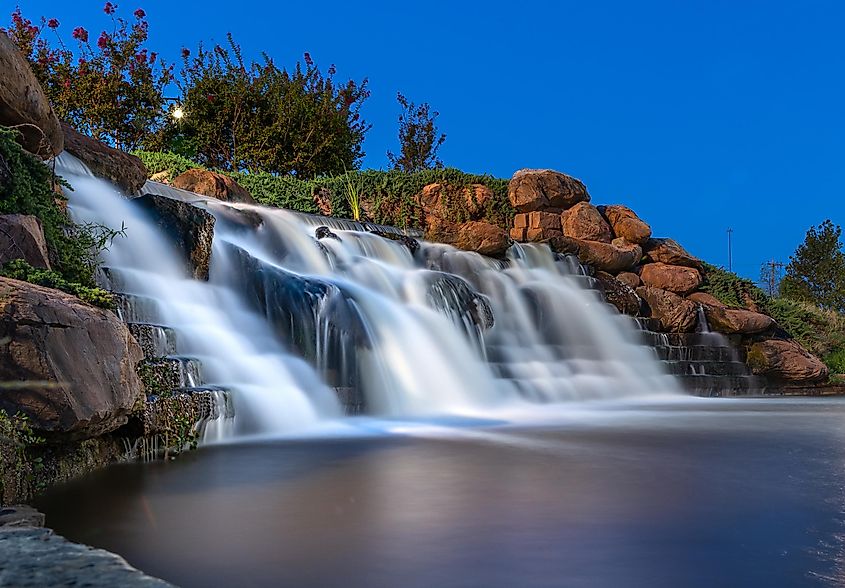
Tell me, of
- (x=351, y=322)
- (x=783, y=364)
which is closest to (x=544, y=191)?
(x=783, y=364)

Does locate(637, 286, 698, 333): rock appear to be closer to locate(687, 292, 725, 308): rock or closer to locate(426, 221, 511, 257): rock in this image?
locate(687, 292, 725, 308): rock

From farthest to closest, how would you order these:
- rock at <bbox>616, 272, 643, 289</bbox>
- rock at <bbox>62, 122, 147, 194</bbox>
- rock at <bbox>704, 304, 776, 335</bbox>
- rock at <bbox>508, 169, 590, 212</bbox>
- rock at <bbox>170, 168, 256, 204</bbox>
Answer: rock at <bbox>508, 169, 590, 212</bbox>
rock at <bbox>616, 272, 643, 289</bbox>
rock at <bbox>704, 304, 776, 335</bbox>
rock at <bbox>170, 168, 256, 204</bbox>
rock at <bbox>62, 122, 147, 194</bbox>

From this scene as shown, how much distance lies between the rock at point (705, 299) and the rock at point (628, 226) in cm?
180

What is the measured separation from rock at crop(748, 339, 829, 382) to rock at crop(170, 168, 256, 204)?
34.6ft

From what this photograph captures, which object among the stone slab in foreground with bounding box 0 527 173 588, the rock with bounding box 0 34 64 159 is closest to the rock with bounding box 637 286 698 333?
A: the rock with bounding box 0 34 64 159

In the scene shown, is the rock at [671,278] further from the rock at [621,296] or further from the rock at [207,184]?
the rock at [207,184]

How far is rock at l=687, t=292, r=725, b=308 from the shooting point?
1500 centimetres

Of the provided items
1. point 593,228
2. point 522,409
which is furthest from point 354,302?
point 593,228

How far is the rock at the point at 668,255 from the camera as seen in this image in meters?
16.5

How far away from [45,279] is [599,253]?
41.4 feet

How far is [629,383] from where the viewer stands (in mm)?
11938

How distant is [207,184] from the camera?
46.2 ft

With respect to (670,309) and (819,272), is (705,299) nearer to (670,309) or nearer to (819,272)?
(670,309)

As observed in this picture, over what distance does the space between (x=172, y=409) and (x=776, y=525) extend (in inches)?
141
